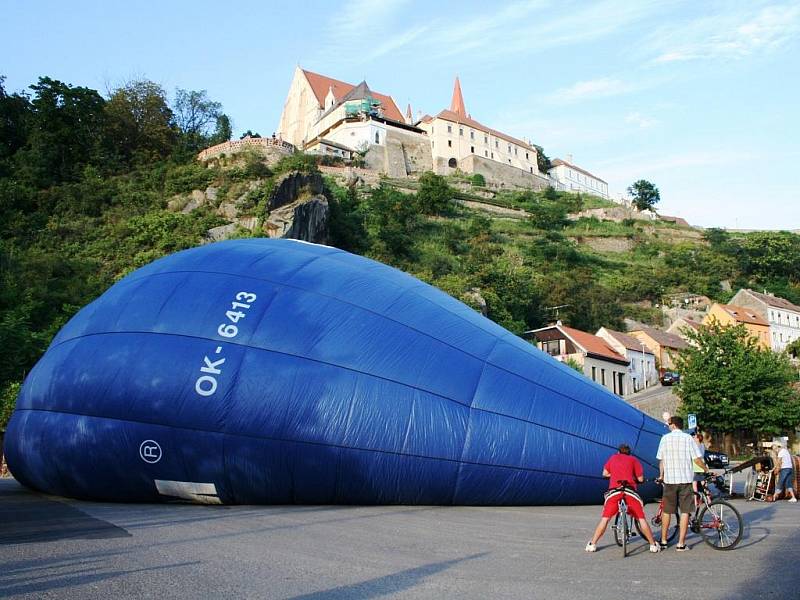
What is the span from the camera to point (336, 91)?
4498 inches

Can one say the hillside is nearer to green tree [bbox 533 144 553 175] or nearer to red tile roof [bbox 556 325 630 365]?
red tile roof [bbox 556 325 630 365]

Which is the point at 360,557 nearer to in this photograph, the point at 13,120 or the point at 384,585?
the point at 384,585

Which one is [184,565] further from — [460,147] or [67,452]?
[460,147]

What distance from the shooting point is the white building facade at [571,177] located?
12938 cm

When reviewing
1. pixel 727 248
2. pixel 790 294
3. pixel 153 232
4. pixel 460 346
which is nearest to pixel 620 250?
pixel 727 248

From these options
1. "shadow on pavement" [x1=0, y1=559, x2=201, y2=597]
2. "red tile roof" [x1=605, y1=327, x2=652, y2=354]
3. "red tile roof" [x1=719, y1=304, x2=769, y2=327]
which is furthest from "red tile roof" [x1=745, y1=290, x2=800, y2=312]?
"shadow on pavement" [x1=0, y1=559, x2=201, y2=597]

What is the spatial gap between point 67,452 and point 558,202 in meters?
100

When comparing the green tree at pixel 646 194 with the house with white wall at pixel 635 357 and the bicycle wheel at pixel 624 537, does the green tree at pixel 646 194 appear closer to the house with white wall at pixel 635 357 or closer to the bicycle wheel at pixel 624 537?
the house with white wall at pixel 635 357

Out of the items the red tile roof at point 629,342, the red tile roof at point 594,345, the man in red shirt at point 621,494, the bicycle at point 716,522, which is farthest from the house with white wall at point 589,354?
the man in red shirt at point 621,494

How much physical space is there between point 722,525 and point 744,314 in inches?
2763

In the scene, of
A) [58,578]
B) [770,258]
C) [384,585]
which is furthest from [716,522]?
[770,258]

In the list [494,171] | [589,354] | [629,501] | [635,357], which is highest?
[494,171]

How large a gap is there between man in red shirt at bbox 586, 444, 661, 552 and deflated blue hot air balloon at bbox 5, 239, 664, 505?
1.67 meters

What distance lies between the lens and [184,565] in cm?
635
